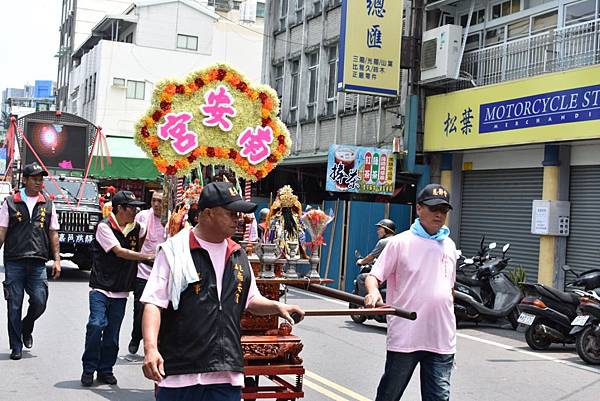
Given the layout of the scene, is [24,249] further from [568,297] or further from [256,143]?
[568,297]

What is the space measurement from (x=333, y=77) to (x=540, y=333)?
1321 centimetres

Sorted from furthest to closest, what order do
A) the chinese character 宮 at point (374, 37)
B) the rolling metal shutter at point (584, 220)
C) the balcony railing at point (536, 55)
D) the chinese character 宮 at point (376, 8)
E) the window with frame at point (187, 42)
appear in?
the window with frame at point (187, 42) → the chinese character 宮 at point (374, 37) → the chinese character 宮 at point (376, 8) → the balcony railing at point (536, 55) → the rolling metal shutter at point (584, 220)

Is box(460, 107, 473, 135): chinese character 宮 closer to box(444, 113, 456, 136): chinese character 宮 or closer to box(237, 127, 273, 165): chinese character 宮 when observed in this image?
box(444, 113, 456, 136): chinese character 宮

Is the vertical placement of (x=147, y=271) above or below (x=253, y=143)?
below

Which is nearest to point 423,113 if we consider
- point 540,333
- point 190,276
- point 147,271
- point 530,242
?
point 530,242

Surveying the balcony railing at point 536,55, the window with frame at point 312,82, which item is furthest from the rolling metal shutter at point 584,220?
the window with frame at point 312,82

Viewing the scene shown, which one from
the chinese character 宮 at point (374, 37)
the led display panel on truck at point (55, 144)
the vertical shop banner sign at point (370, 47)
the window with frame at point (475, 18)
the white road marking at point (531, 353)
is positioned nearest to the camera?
the white road marking at point (531, 353)

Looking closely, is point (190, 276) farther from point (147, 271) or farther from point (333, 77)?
point (333, 77)

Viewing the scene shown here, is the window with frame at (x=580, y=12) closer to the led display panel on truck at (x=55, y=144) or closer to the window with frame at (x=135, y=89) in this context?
the led display panel on truck at (x=55, y=144)

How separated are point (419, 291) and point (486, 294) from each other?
887cm

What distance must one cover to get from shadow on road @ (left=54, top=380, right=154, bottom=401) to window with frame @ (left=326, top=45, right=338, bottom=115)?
630 inches

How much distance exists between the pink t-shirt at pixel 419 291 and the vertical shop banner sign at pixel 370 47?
12.2m

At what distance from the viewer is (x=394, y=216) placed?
18.8m

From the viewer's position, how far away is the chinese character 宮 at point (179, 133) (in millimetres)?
7578
